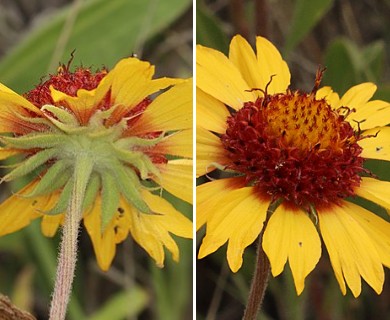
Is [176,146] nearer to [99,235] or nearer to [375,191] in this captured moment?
[99,235]

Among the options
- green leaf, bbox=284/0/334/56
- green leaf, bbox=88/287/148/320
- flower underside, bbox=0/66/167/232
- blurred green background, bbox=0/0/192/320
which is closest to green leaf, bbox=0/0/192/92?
blurred green background, bbox=0/0/192/320

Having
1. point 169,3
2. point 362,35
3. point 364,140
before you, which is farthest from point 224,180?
point 362,35

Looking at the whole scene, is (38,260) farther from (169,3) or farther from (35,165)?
(35,165)

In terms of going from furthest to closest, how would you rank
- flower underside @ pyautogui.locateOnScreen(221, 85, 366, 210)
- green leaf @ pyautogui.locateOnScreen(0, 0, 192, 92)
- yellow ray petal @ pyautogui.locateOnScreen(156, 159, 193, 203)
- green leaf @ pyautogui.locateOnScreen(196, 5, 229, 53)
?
green leaf @ pyautogui.locateOnScreen(0, 0, 192, 92)
green leaf @ pyautogui.locateOnScreen(196, 5, 229, 53)
flower underside @ pyautogui.locateOnScreen(221, 85, 366, 210)
yellow ray petal @ pyautogui.locateOnScreen(156, 159, 193, 203)

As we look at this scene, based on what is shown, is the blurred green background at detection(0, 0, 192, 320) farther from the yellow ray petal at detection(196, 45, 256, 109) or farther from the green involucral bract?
the green involucral bract

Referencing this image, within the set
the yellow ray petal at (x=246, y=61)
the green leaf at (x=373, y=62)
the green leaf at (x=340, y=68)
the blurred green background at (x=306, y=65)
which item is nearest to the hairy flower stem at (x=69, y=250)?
the yellow ray petal at (x=246, y=61)

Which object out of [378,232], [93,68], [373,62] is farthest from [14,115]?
[373,62]
